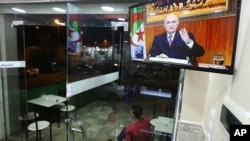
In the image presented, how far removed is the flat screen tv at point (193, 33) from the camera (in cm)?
99

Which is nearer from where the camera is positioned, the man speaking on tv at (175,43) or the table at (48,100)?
the man speaking on tv at (175,43)

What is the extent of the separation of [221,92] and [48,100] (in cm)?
338

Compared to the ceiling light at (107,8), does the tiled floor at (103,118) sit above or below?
below

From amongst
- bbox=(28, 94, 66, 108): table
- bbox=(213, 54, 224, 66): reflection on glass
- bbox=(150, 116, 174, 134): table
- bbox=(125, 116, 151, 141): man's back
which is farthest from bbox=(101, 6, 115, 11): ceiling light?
bbox=(28, 94, 66, 108): table

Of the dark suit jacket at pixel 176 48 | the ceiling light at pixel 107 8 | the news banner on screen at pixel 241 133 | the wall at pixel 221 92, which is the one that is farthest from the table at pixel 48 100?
the news banner on screen at pixel 241 133

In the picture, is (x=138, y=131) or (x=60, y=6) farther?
(x=60, y=6)

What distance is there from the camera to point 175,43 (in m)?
1.25

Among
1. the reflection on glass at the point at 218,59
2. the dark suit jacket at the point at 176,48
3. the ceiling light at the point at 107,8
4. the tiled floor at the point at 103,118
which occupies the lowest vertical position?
the tiled floor at the point at 103,118

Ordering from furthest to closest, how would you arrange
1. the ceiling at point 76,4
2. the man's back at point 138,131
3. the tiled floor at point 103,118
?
the tiled floor at point 103,118 → the ceiling at point 76,4 → the man's back at point 138,131

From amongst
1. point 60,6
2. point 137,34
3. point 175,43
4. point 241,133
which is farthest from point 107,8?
point 241,133

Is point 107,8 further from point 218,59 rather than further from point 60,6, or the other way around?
point 218,59

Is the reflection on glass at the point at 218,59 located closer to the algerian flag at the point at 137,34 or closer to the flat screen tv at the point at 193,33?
the flat screen tv at the point at 193,33

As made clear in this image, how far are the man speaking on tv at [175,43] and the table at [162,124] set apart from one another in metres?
1.54

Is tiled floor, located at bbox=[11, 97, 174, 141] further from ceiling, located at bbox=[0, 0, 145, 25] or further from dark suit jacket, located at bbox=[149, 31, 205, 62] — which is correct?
dark suit jacket, located at bbox=[149, 31, 205, 62]
